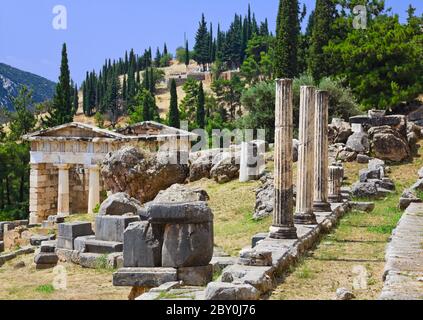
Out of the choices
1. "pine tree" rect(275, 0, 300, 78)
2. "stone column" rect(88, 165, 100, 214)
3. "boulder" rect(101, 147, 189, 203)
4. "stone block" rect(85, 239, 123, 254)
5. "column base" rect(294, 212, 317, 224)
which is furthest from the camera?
"pine tree" rect(275, 0, 300, 78)

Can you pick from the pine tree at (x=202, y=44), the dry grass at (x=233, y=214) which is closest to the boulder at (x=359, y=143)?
the dry grass at (x=233, y=214)

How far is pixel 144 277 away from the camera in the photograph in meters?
11.3

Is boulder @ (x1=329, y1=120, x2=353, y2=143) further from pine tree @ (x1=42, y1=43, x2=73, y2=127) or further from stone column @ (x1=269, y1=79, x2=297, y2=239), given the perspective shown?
pine tree @ (x1=42, y1=43, x2=73, y2=127)

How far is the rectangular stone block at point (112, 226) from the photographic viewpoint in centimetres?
1708

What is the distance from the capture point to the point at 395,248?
11195 millimetres

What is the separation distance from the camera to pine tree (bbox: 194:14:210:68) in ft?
422

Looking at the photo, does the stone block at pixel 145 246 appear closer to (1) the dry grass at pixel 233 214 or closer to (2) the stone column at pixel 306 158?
(1) the dry grass at pixel 233 214

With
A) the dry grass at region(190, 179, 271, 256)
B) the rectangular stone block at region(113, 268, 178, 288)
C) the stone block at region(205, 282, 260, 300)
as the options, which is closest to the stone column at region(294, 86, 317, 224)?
the dry grass at region(190, 179, 271, 256)

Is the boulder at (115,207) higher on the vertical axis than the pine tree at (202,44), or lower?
lower

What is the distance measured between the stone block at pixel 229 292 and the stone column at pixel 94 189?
2634 cm

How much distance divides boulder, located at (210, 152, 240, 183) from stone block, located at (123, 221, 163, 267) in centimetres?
1763

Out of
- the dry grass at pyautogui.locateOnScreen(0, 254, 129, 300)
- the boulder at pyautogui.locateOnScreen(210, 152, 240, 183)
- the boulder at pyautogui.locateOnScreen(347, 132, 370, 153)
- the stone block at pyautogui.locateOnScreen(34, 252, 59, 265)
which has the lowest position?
the dry grass at pyautogui.locateOnScreen(0, 254, 129, 300)
